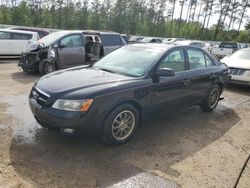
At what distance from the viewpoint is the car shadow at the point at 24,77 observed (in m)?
8.23

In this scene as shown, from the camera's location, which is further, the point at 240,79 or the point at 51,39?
the point at 51,39

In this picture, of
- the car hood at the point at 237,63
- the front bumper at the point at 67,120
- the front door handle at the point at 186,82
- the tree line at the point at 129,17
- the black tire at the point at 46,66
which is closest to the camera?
the front bumper at the point at 67,120

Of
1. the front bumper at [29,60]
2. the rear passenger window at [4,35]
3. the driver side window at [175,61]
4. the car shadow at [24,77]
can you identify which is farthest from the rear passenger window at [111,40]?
the driver side window at [175,61]

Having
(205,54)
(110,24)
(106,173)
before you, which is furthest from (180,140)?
(110,24)

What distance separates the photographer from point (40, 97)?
3.94 m

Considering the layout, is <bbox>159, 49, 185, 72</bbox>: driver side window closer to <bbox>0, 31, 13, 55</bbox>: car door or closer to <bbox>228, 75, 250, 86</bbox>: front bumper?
<bbox>228, 75, 250, 86</bbox>: front bumper

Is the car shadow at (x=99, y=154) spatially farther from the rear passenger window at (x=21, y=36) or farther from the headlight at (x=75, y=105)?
the rear passenger window at (x=21, y=36)

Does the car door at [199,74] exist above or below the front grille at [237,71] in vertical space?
above

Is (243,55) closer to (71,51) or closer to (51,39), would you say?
(71,51)

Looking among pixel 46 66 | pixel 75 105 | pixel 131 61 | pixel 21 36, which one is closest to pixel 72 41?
pixel 46 66

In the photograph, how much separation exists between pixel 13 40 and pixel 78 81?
33.4 ft

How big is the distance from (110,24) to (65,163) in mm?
41658

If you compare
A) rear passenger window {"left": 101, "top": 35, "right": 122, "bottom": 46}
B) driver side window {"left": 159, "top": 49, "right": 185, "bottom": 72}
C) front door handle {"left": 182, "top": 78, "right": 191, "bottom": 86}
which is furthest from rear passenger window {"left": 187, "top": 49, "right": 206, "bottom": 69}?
rear passenger window {"left": 101, "top": 35, "right": 122, "bottom": 46}

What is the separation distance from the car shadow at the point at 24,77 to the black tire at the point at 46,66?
31 centimetres
